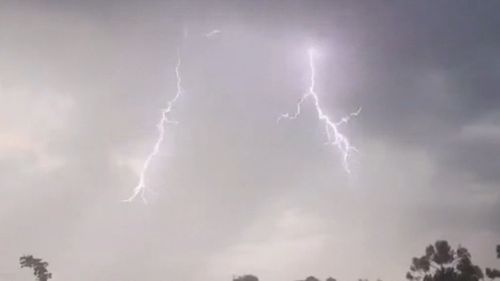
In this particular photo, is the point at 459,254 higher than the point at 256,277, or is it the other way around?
the point at 256,277

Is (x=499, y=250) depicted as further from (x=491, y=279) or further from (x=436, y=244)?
(x=436, y=244)

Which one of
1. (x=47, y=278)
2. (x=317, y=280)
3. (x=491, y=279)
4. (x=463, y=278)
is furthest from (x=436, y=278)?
(x=47, y=278)

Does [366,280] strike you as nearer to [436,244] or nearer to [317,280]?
[317,280]

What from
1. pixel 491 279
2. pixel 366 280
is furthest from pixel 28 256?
pixel 366 280

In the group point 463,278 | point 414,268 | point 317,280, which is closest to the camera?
point 463,278

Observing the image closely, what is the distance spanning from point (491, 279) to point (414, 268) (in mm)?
7420

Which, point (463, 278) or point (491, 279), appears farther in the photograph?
point (491, 279)

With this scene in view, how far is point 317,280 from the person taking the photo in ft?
258

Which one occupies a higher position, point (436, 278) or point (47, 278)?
point (47, 278)

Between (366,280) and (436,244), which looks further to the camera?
(366,280)

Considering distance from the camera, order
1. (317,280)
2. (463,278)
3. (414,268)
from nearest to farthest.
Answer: (463,278)
(414,268)
(317,280)

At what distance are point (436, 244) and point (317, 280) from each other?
2992 centimetres

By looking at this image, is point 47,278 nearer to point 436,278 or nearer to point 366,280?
point 436,278

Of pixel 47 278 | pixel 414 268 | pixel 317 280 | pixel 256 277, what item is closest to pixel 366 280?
pixel 317 280
